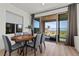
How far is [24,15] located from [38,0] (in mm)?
5374

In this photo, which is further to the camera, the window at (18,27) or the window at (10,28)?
the window at (18,27)

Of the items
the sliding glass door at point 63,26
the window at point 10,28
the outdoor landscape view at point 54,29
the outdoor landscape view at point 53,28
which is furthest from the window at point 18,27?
the sliding glass door at point 63,26

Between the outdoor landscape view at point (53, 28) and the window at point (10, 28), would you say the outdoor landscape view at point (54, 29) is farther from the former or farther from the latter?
the window at point (10, 28)

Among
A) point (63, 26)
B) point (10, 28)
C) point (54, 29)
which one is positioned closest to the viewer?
point (10, 28)

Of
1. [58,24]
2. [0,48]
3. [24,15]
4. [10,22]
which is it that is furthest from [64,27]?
[0,48]

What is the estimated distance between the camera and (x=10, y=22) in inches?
203

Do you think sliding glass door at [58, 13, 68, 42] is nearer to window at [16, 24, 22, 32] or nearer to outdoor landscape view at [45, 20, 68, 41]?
outdoor landscape view at [45, 20, 68, 41]

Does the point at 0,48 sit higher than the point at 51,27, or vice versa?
the point at 51,27

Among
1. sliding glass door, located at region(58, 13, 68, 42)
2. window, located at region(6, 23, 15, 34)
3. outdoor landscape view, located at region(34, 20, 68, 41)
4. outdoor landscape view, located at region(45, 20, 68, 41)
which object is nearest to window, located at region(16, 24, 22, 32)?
window, located at region(6, 23, 15, 34)

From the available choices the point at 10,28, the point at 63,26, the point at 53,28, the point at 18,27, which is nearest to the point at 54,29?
the point at 53,28

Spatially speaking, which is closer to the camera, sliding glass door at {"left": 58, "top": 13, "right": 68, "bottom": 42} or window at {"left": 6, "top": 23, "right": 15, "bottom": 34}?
window at {"left": 6, "top": 23, "right": 15, "bottom": 34}

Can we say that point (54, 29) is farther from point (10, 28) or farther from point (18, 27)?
point (10, 28)

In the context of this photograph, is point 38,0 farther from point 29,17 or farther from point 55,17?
point 29,17

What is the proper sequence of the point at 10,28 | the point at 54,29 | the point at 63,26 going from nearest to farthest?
the point at 10,28 → the point at 63,26 → the point at 54,29
